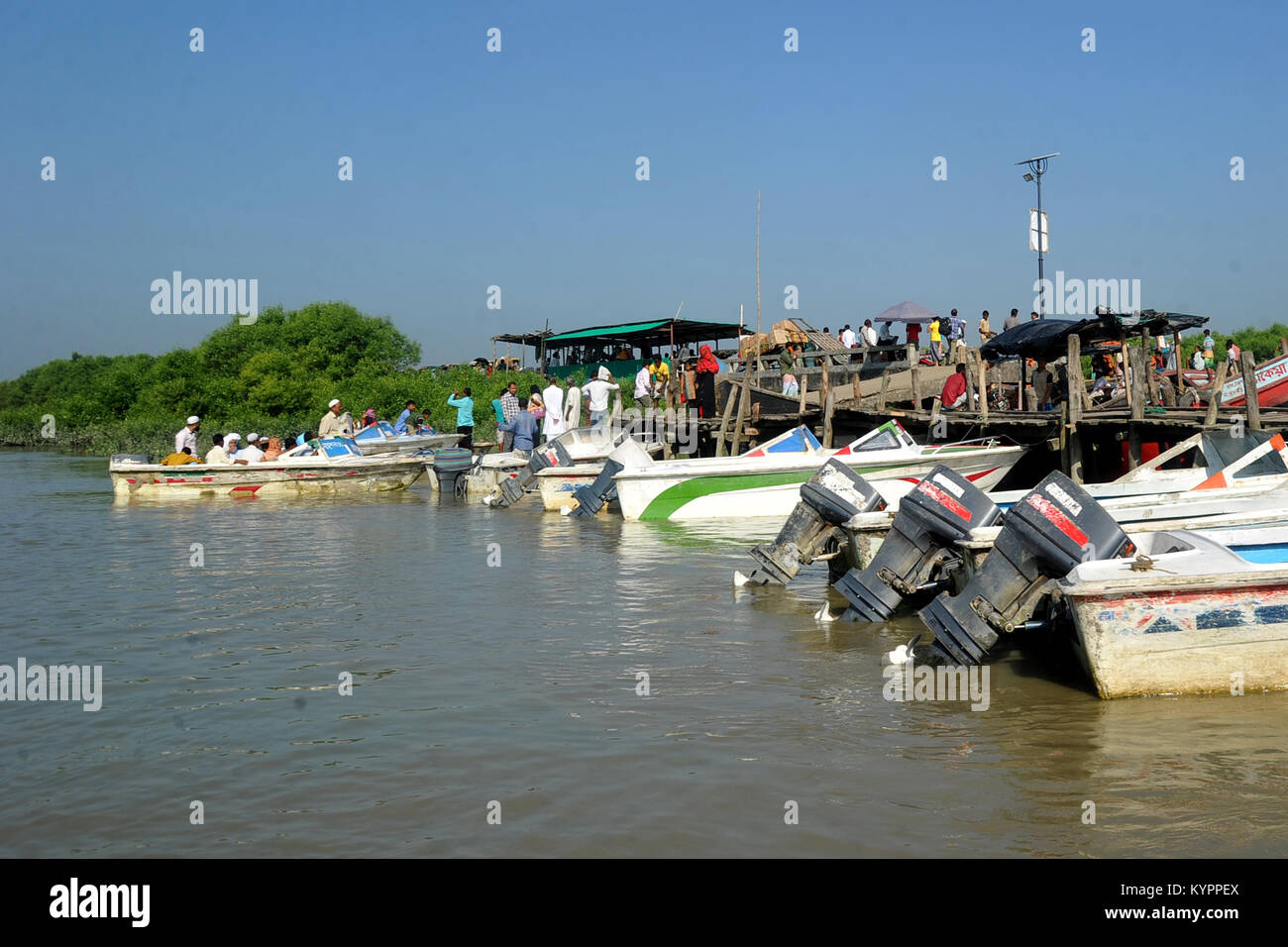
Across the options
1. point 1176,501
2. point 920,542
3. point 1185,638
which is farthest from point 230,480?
point 1185,638

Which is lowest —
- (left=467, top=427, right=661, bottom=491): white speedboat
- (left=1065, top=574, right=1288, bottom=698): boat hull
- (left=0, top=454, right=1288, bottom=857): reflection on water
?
(left=0, top=454, right=1288, bottom=857): reflection on water

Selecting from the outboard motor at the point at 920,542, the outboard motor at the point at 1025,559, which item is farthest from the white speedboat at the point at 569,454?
the outboard motor at the point at 1025,559

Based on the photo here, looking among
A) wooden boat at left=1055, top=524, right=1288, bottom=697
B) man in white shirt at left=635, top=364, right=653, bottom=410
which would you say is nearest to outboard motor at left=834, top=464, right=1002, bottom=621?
wooden boat at left=1055, top=524, right=1288, bottom=697

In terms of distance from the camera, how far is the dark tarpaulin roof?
16589 millimetres

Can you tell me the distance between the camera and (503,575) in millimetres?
11766

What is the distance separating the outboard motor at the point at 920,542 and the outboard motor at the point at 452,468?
14.3m

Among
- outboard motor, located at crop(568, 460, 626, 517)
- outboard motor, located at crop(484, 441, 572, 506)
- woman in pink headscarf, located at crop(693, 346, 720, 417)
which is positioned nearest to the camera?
outboard motor, located at crop(568, 460, 626, 517)

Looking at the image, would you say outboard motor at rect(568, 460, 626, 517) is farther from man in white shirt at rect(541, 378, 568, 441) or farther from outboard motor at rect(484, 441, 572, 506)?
man in white shirt at rect(541, 378, 568, 441)

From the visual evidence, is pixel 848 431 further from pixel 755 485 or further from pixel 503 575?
pixel 503 575

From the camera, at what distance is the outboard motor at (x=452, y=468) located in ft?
71.7

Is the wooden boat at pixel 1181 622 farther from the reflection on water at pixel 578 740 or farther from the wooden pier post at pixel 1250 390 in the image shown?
the wooden pier post at pixel 1250 390

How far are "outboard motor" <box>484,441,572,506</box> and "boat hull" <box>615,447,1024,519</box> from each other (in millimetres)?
3149

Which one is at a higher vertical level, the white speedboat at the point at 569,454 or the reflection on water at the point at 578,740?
the white speedboat at the point at 569,454

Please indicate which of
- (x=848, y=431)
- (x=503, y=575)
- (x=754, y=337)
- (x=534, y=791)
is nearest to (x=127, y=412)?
(x=754, y=337)
